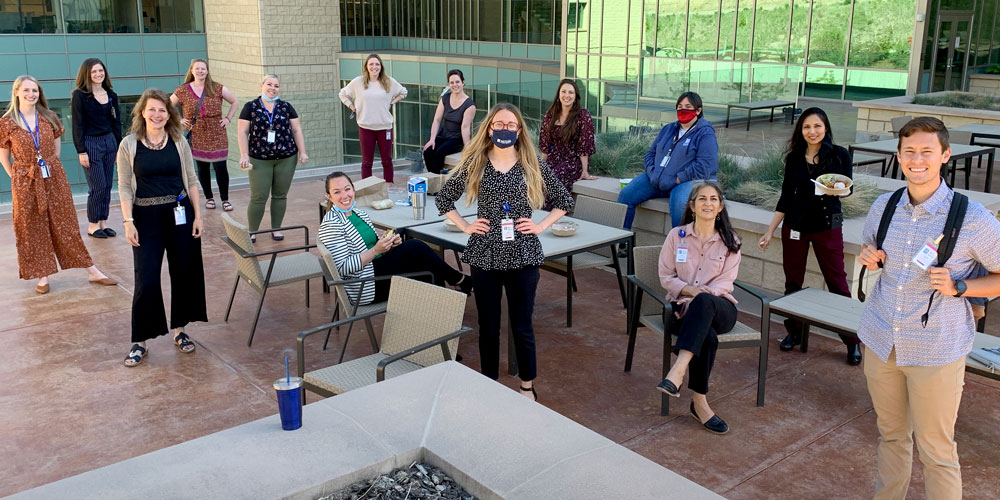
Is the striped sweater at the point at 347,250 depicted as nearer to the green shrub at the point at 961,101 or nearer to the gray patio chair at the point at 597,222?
the gray patio chair at the point at 597,222

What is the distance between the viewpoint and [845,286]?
5730 mm

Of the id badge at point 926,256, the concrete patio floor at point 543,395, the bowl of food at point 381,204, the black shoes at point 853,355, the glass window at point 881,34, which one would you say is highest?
the glass window at point 881,34

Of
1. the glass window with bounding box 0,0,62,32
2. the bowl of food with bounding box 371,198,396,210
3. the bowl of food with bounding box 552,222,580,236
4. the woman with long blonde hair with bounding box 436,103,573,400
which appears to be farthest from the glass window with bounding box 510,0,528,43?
the woman with long blonde hair with bounding box 436,103,573,400

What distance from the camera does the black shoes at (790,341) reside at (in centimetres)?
594

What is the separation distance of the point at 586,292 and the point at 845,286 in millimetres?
2221

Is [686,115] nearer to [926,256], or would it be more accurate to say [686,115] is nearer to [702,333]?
[702,333]

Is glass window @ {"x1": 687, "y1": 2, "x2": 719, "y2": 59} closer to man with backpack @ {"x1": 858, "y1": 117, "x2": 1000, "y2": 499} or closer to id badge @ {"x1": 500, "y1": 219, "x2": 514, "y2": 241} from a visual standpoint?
id badge @ {"x1": 500, "y1": 219, "x2": 514, "y2": 241}

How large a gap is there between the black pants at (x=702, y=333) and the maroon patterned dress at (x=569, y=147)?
3202 millimetres

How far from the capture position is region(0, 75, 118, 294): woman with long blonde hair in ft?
22.3

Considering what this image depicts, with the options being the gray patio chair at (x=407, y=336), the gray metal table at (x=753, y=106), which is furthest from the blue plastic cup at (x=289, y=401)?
the gray metal table at (x=753, y=106)

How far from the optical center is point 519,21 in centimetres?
3192

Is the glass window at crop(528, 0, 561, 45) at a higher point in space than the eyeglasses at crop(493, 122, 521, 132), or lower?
higher

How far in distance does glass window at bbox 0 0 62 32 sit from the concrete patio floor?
2689 cm

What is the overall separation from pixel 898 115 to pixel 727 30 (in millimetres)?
8332
